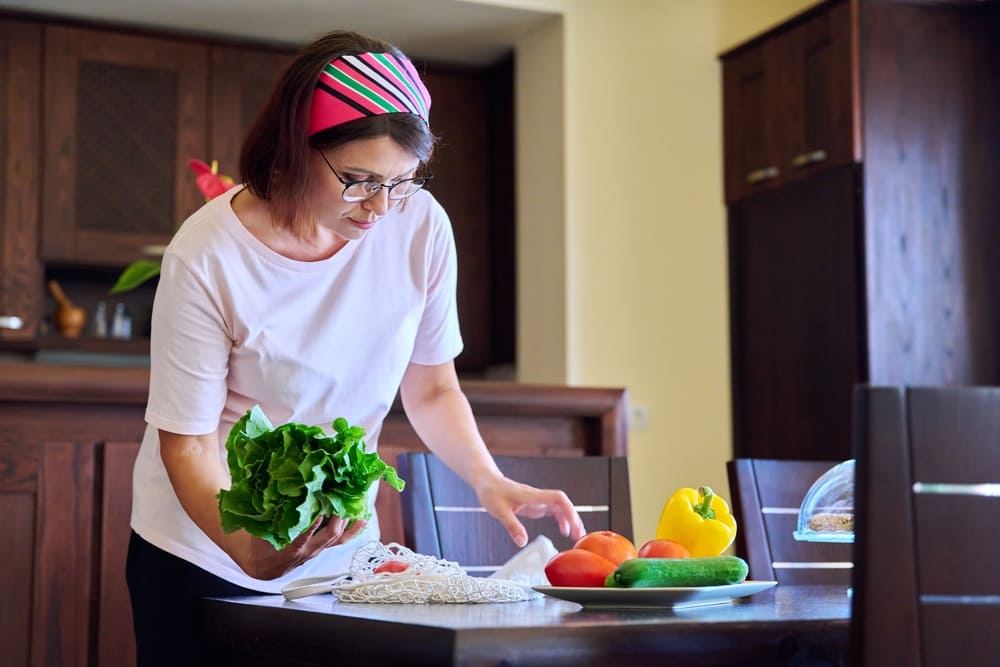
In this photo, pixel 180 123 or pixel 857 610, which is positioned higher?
pixel 180 123

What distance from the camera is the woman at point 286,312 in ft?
5.09

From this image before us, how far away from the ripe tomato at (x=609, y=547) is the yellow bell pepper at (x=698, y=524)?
6.4 inches

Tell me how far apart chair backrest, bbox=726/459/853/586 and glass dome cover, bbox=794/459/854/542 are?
1.04 ft

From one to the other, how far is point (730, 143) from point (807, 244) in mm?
642

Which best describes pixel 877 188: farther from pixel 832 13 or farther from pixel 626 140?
pixel 626 140

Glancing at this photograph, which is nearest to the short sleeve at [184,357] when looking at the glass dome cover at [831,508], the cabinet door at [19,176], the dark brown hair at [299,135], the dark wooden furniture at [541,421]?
the dark brown hair at [299,135]

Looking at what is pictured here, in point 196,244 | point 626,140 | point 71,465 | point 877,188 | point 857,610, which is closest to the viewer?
point 857,610

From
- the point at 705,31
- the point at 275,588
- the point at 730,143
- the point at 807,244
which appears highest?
the point at 705,31

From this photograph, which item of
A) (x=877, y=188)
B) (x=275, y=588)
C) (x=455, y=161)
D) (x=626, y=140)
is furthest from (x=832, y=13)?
(x=275, y=588)

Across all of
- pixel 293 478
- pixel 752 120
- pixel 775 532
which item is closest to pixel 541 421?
pixel 775 532

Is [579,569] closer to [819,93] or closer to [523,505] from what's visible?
[523,505]

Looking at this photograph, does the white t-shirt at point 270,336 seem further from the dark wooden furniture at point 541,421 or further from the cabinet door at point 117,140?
the cabinet door at point 117,140

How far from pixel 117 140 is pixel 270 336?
3274mm

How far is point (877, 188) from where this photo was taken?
389 centimetres
